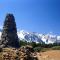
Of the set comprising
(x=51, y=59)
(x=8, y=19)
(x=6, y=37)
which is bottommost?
(x=51, y=59)

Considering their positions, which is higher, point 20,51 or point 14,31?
point 14,31

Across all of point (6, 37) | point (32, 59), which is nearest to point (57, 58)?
point (32, 59)

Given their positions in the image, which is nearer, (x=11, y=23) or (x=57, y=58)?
(x=57, y=58)

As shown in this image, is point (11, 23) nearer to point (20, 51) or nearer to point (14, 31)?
point (14, 31)

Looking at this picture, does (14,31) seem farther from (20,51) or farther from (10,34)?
(20,51)

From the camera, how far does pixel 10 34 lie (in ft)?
285

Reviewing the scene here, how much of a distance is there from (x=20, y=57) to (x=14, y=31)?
75.1 meters

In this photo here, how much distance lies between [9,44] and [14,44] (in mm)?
2490

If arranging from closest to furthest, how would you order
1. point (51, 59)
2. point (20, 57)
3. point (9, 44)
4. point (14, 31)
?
1. point (20, 57)
2. point (51, 59)
3. point (9, 44)
4. point (14, 31)

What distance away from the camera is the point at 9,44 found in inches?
3248

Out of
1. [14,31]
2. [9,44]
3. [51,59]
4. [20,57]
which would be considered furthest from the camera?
[14,31]

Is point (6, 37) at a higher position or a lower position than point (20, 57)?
higher

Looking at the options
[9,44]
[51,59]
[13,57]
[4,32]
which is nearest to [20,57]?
[13,57]

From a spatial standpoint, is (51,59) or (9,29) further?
(9,29)
